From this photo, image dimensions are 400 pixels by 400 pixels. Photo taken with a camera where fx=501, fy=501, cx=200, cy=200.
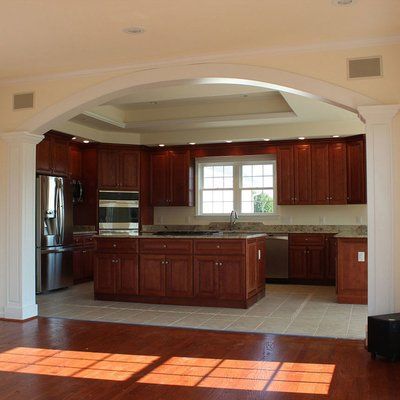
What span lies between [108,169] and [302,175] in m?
3.58

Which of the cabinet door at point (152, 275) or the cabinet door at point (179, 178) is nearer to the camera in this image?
the cabinet door at point (152, 275)

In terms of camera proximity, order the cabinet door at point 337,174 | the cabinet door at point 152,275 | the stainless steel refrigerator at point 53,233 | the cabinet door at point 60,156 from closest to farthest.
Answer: the cabinet door at point 152,275 < the stainless steel refrigerator at point 53,233 < the cabinet door at point 60,156 < the cabinet door at point 337,174

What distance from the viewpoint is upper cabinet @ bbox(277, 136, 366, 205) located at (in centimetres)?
873

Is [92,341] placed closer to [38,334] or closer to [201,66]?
[38,334]

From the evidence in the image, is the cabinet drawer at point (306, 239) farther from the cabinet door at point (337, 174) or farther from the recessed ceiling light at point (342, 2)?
the recessed ceiling light at point (342, 2)

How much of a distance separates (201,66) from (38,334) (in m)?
3.18

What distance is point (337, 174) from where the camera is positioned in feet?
29.1

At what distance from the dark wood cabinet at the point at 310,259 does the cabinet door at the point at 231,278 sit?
280cm

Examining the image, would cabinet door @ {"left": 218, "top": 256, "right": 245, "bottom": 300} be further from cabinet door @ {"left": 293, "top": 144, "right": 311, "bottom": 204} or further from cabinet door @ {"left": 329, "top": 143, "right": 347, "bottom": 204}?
cabinet door @ {"left": 329, "top": 143, "right": 347, "bottom": 204}

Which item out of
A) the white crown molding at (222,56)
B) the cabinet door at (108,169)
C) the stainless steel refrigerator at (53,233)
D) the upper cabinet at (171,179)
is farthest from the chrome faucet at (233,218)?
the white crown molding at (222,56)

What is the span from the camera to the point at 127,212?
9.54 meters

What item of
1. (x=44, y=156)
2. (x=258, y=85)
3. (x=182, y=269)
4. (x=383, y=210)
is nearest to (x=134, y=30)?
(x=258, y=85)

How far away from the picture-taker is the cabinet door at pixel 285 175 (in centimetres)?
915

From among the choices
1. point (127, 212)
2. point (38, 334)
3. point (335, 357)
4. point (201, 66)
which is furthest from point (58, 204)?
point (335, 357)
